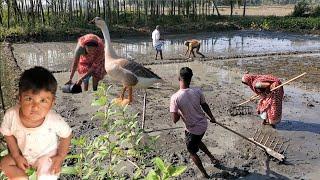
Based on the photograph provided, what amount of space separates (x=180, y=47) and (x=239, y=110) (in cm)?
1123

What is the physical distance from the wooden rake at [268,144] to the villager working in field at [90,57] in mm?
1887

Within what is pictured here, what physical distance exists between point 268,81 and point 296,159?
5.88ft

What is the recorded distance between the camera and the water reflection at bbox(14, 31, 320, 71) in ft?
54.0

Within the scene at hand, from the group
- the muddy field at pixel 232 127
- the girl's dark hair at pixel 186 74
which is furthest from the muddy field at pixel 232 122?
the girl's dark hair at pixel 186 74

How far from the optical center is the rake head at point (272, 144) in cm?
615

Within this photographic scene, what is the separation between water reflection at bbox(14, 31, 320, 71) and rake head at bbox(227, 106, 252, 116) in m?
7.08

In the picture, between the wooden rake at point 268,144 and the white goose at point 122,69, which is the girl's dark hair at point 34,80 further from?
the wooden rake at point 268,144

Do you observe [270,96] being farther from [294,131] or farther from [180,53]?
[180,53]

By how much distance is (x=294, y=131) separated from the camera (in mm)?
7582

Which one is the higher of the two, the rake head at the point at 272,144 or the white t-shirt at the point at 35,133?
the white t-shirt at the point at 35,133

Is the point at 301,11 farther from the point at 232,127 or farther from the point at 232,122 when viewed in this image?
the point at 232,127

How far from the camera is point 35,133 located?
206cm

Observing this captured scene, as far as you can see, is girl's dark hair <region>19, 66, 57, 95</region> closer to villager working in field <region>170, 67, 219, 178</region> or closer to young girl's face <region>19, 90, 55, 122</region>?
young girl's face <region>19, 90, 55, 122</region>

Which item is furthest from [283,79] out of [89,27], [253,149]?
[89,27]
